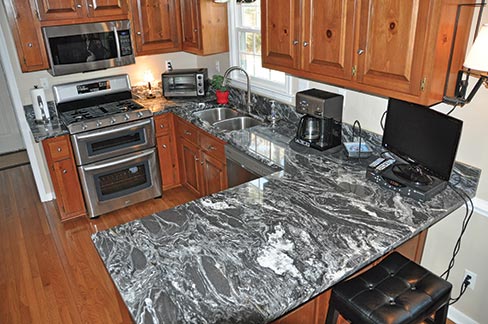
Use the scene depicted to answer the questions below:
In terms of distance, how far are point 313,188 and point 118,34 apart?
7.97ft

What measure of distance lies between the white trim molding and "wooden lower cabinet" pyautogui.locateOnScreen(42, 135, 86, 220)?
3.10 metres

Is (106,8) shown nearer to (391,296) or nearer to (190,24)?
(190,24)

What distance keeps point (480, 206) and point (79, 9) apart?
Answer: 335 centimetres

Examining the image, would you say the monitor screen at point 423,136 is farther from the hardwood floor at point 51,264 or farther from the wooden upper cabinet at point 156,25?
the wooden upper cabinet at point 156,25

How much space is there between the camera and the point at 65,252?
3273 millimetres

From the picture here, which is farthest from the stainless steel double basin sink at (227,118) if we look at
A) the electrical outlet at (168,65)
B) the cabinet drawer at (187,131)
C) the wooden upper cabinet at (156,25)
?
the electrical outlet at (168,65)

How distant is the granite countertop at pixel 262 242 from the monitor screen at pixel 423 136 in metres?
0.22

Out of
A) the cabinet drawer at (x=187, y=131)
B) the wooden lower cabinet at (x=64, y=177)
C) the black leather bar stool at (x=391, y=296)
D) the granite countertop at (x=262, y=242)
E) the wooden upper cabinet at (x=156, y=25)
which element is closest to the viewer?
the granite countertop at (x=262, y=242)

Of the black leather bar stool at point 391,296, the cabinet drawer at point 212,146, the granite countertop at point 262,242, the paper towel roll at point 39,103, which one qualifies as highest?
the paper towel roll at point 39,103

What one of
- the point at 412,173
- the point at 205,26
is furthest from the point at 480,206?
the point at 205,26

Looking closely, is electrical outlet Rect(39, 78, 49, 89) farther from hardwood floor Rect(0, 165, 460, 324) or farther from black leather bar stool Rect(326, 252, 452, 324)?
black leather bar stool Rect(326, 252, 452, 324)

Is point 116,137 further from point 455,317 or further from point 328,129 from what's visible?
point 455,317

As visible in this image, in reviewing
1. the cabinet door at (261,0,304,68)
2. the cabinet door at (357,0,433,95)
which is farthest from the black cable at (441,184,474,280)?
the cabinet door at (261,0,304,68)

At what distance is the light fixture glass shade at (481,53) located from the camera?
66.4 inches
